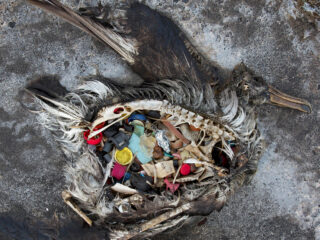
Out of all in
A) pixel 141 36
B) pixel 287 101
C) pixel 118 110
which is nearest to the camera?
pixel 141 36

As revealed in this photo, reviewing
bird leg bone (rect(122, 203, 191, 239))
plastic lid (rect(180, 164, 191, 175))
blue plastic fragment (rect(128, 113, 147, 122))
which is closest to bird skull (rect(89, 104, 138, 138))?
blue plastic fragment (rect(128, 113, 147, 122))

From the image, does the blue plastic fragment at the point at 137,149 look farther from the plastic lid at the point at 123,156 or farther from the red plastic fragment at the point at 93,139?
the red plastic fragment at the point at 93,139

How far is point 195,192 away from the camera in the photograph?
3473 millimetres

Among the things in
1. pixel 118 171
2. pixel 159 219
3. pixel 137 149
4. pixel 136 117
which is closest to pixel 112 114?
pixel 136 117

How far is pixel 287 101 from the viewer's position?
12.4 feet

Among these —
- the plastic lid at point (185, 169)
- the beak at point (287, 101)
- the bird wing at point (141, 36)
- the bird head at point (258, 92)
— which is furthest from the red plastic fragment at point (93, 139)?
the beak at point (287, 101)

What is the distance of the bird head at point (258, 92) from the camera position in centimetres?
354

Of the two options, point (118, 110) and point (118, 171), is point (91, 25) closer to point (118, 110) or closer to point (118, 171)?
point (118, 110)

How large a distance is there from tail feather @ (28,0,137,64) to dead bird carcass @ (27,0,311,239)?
0.03 ft

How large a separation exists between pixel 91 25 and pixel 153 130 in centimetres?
127

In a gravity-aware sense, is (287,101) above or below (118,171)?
above

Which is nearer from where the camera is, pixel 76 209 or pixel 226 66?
pixel 76 209

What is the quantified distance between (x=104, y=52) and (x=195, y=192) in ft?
6.25

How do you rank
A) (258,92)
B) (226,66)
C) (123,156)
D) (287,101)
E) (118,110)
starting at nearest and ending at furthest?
(118,110) < (258,92) < (123,156) < (287,101) < (226,66)
